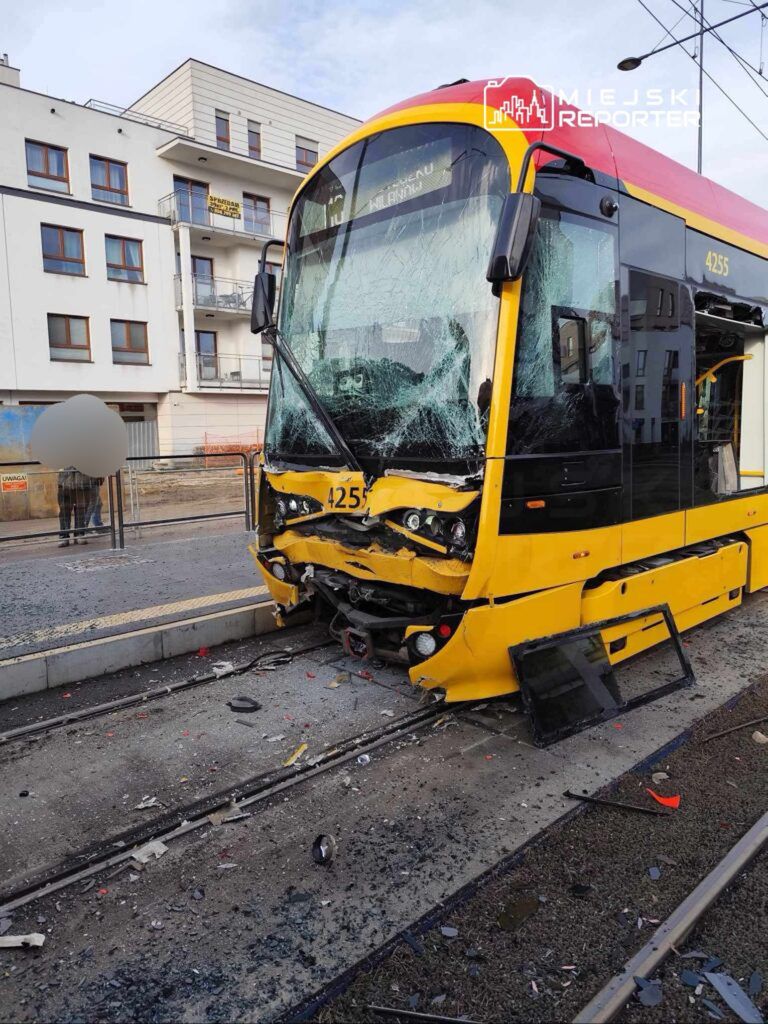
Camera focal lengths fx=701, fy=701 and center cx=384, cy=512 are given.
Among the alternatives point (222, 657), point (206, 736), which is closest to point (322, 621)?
point (222, 657)

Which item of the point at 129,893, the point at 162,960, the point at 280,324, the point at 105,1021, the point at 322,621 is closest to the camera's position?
the point at 105,1021

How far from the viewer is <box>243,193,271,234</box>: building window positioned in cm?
3250

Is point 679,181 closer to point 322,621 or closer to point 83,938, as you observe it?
point 322,621

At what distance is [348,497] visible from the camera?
15.1 feet

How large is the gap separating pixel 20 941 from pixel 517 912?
77.4 inches

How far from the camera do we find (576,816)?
141 inches

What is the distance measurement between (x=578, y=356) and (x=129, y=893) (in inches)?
147

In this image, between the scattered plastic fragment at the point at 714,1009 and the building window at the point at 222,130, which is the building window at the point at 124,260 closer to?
the building window at the point at 222,130

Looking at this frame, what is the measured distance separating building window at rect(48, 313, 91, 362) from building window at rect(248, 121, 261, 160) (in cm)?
1151

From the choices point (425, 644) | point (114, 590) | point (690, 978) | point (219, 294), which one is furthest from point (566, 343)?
point (219, 294)

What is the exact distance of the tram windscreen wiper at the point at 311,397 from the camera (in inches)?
184

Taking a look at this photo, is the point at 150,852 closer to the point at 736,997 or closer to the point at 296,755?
the point at 296,755

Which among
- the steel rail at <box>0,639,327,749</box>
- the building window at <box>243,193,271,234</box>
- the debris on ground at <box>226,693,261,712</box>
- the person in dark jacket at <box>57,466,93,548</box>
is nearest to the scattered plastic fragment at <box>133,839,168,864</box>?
the debris on ground at <box>226,693,261,712</box>

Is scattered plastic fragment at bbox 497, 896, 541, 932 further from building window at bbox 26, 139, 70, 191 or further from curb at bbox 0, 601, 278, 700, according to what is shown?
building window at bbox 26, 139, 70, 191
